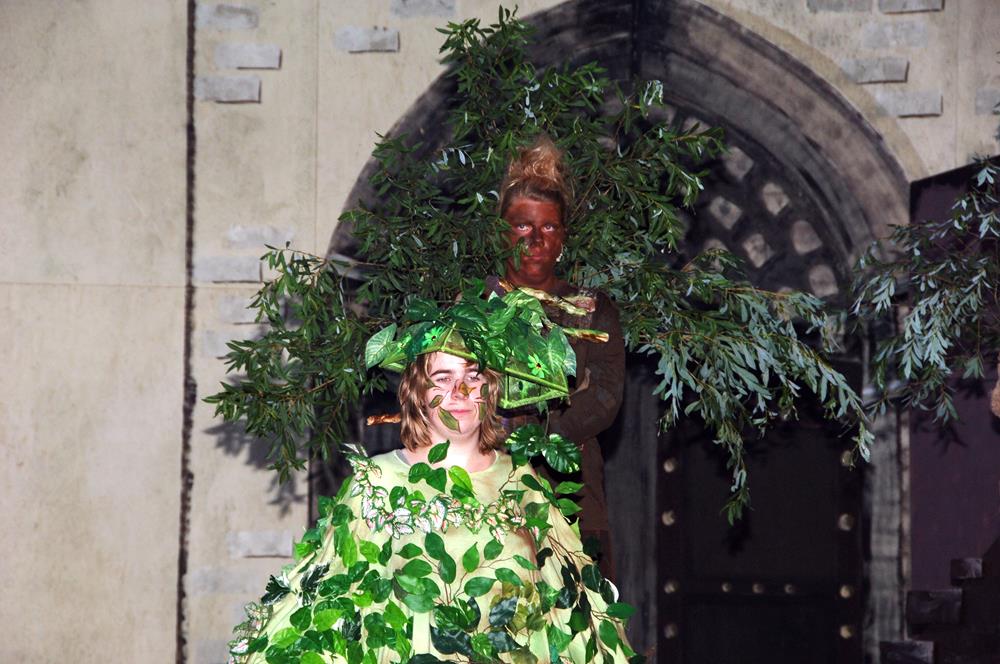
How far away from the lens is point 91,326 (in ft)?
22.9

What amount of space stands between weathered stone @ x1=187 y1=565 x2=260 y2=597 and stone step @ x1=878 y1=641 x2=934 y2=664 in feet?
9.72

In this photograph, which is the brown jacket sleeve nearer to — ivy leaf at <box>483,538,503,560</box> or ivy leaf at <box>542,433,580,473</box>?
ivy leaf at <box>542,433,580,473</box>

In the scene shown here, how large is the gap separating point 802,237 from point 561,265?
2.09 meters

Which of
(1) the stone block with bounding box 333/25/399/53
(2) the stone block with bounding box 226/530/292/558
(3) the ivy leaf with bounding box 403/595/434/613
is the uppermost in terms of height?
(1) the stone block with bounding box 333/25/399/53

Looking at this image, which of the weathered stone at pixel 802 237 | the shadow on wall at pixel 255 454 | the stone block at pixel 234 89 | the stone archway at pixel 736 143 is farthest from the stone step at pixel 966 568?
the stone block at pixel 234 89

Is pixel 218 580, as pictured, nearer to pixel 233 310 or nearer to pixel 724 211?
pixel 233 310

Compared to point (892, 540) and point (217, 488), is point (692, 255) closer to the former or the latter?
Answer: point (892, 540)

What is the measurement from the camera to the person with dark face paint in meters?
4.66

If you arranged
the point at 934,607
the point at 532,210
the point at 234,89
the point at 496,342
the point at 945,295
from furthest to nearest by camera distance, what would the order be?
the point at 234,89 → the point at 934,607 → the point at 945,295 → the point at 532,210 → the point at 496,342

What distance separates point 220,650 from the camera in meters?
6.91

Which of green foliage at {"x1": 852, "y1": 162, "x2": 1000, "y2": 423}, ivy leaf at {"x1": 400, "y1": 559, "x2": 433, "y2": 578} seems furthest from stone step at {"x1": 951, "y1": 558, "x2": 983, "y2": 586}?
ivy leaf at {"x1": 400, "y1": 559, "x2": 433, "y2": 578}

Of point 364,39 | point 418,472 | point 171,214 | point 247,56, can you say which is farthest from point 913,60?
point 418,472

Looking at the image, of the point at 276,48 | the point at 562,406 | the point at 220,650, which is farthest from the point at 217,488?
the point at 562,406

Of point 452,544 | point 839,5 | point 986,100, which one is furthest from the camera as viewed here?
point 839,5
